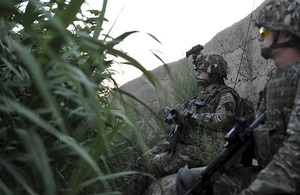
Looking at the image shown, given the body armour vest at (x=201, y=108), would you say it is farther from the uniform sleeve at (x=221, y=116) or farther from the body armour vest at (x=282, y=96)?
the body armour vest at (x=282, y=96)

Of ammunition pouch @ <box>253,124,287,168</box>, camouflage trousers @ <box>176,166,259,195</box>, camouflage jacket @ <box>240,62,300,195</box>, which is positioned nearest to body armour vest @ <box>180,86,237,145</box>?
camouflage trousers @ <box>176,166,259,195</box>

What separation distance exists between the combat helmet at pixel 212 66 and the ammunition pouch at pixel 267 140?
263 centimetres

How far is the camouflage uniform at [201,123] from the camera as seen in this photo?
421 centimetres

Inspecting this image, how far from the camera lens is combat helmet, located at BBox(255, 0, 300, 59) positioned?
1.88 meters

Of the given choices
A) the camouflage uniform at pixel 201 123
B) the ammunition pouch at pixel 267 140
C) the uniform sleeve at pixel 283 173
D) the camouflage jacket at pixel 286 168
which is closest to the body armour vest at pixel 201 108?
the camouflage uniform at pixel 201 123

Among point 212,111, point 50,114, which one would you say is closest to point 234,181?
point 50,114

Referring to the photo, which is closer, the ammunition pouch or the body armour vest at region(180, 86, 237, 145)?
the ammunition pouch

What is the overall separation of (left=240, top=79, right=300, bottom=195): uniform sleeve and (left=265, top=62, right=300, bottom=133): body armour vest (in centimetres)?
20

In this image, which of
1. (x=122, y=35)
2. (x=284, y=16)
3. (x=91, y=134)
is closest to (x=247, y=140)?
(x=284, y=16)

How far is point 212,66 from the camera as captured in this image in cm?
457

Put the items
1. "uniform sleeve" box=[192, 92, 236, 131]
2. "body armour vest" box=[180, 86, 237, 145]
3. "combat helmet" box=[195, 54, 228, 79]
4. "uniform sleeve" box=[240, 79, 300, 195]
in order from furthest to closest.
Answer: "combat helmet" box=[195, 54, 228, 79], "body armour vest" box=[180, 86, 237, 145], "uniform sleeve" box=[192, 92, 236, 131], "uniform sleeve" box=[240, 79, 300, 195]

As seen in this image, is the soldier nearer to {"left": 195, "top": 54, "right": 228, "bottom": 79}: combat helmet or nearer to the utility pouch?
the utility pouch

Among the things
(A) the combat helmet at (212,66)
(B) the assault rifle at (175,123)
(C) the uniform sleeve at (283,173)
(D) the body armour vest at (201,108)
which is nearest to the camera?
(C) the uniform sleeve at (283,173)

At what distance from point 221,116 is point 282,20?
7.62 ft
